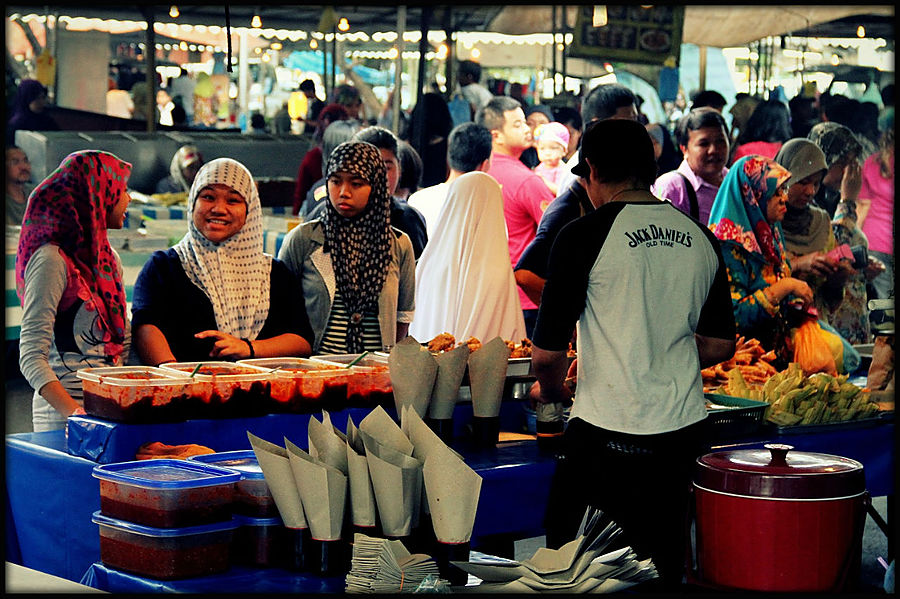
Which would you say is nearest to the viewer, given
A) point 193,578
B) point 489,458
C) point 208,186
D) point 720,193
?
point 193,578

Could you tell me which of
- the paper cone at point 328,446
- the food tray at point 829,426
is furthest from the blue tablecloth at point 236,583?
the food tray at point 829,426

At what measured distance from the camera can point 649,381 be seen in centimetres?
286

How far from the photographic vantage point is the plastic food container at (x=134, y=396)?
3117 mm

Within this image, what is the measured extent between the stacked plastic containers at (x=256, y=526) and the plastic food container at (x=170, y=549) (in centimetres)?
4

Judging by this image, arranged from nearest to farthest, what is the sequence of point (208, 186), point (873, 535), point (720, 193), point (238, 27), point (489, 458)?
point (489, 458), point (208, 186), point (720, 193), point (873, 535), point (238, 27)

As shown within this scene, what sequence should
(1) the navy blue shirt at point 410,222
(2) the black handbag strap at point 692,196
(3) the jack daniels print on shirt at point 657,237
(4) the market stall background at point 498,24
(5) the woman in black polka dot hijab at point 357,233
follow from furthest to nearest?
(4) the market stall background at point 498,24, (2) the black handbag strap at point 692,196, (1) the navy blue shirt at point 410,222, (5) the woman in black polka dot hijab at point 357,233, (3) the jack daniels print on shirt at point 657,237

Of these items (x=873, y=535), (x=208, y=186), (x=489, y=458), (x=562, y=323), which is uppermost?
(x=208, y=186)

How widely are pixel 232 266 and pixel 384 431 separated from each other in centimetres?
155

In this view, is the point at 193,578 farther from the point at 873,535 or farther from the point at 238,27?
the point at 238,27

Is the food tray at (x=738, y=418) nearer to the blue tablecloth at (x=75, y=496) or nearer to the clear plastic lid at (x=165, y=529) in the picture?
the blue tablecloth at (x=75, y=496)

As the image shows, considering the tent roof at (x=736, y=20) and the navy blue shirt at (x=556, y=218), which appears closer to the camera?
the navy blue shirt at (x=556, y=218)

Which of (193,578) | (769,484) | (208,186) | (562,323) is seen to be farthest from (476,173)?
(193,578)

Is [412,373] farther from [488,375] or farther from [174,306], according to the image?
[174,306]

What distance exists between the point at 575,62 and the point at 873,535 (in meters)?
14.8
